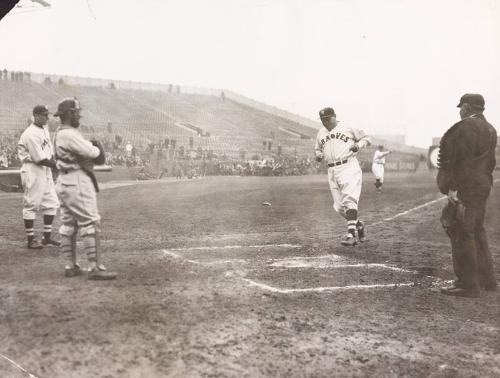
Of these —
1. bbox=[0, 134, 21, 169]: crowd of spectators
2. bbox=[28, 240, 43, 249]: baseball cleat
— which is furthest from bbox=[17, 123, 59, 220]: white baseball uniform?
bbox=[0, 134, 21, 169]: crowd of spectators

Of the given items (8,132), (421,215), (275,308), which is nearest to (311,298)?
(275,308)

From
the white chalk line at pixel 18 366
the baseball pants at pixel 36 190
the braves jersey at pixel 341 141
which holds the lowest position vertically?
the white chalk line at pixel 18 366

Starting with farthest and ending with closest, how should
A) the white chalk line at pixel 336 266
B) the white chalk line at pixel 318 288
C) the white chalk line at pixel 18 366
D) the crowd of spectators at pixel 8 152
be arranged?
the crowd of spectators at pixel 8 152
the white chalk line at pixel 336 266
the white chalk line at pixel 318 288
the white chalk line at pixel 18 366

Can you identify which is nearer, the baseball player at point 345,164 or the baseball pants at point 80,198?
the baseball pants at point 80,198

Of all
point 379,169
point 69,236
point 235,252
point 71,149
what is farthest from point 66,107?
point 379,169

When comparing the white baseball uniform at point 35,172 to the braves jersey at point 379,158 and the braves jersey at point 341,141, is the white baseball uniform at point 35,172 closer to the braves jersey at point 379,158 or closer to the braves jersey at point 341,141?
the braves jersey at point 341,141

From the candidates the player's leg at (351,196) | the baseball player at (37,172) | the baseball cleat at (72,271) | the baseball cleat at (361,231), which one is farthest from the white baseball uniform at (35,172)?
the baseball cleat at (361,231)

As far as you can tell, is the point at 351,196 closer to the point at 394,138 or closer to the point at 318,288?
the point at 318,288
